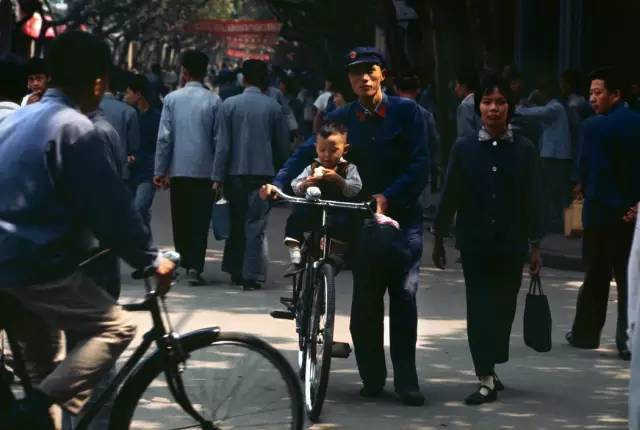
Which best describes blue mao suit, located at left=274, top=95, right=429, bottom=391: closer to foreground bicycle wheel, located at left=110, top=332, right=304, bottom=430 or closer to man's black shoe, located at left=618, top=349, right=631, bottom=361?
man's black shoe, located at left=618, top=349, right=631, bottom=361

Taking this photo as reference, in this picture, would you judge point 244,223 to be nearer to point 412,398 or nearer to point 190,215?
point 190,215

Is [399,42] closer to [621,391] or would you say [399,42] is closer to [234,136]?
[234,136]

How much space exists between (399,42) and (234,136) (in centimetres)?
1290

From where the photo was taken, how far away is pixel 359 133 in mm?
7770

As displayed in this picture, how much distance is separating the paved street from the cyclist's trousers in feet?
6.64

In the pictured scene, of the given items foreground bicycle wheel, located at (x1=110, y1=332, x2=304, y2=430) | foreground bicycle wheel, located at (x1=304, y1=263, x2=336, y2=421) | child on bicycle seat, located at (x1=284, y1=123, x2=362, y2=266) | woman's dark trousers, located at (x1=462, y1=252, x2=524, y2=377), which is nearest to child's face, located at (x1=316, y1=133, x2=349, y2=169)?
child on bicycle seat, located at (x1=284, y1=123, x2=362, y2=266)

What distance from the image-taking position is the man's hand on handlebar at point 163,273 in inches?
202

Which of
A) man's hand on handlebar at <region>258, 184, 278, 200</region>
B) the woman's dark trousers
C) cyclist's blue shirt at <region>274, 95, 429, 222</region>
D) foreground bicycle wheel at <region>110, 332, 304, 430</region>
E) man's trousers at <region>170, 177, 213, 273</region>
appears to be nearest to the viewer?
foreground bicycle wheel at <region>110, 332, 304, 430</region>

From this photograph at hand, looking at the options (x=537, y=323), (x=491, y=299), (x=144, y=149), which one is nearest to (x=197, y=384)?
(x=491, y=299)

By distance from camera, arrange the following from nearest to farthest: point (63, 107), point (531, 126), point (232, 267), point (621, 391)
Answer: point (63, 107)
point (621, 391)
point (232, 267)
point (531, 126)

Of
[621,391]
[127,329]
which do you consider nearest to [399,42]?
[621,391]

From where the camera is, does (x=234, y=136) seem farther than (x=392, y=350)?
Yes

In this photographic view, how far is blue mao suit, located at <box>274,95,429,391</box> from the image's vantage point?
7.74 meters

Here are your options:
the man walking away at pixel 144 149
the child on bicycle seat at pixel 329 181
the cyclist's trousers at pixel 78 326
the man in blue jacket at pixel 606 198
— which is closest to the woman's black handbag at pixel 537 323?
the child on bicycle seat at pixel 329 181
